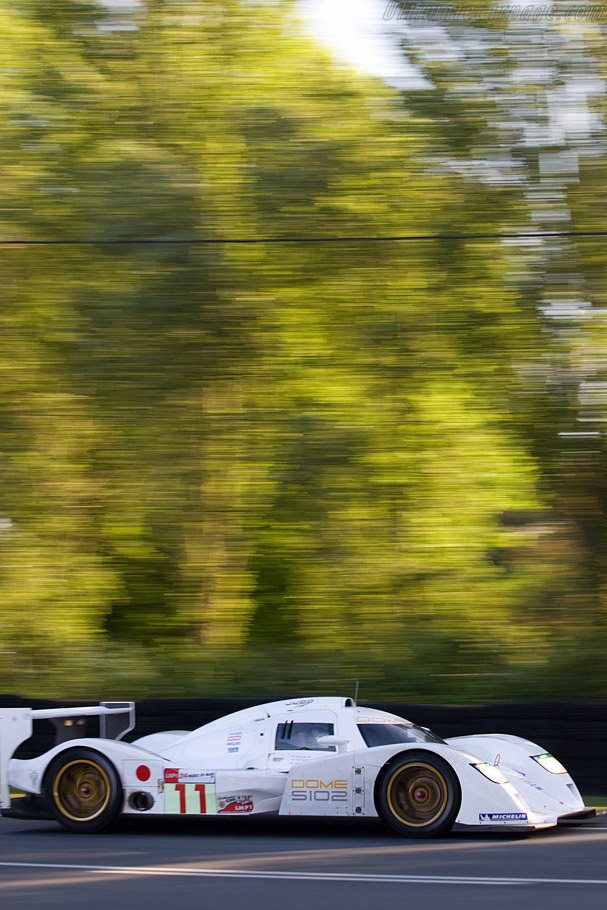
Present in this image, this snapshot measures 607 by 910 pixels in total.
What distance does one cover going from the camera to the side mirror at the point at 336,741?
8602mm

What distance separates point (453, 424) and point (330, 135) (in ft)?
14.5

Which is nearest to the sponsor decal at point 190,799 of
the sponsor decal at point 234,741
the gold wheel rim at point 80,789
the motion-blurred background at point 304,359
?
the sponsor decal at point 234,741

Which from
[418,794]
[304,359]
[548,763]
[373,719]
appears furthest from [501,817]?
[304,359]

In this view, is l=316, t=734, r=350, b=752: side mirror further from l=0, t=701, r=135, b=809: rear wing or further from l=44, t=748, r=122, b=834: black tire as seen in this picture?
l=0, t=701, r=135, b=809: rear wing

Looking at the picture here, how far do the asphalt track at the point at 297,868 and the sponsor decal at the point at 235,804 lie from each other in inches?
8.2

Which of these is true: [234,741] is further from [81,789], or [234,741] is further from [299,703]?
[81,789]

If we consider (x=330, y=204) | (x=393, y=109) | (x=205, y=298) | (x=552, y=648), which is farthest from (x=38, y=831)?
(x=393, y=109)

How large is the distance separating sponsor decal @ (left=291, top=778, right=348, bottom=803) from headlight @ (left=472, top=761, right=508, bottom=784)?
3.29 ft

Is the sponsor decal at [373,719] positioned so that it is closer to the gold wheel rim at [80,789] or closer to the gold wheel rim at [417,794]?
the gold wheel rim at [417,794]

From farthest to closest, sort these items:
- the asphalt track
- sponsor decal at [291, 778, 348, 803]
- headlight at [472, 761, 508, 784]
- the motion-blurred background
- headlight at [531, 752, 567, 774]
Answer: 1. the motion-blurred background
2. headlight at [531, 752, 567, 774]
3. sponsor decal at [291, 778, 348, 803]
4. headlight at [472, 761, 508, 784]
5. the asphalt track

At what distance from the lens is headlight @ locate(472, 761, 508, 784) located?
8.18 metres

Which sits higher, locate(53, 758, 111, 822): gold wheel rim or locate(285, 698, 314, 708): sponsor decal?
locate(285, 698, 314, 708): sponsor decal

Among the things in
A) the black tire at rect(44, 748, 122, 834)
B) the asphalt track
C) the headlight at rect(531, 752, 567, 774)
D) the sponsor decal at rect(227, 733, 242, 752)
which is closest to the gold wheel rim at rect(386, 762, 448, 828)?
the asphalt track

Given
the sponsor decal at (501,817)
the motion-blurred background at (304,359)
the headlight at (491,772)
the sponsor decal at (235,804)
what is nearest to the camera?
the sponsor decal at (501,817)
